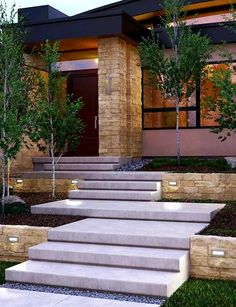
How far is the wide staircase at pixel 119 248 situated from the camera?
6.03m

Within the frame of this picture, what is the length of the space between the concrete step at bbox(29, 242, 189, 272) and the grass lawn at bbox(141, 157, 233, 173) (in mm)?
4697

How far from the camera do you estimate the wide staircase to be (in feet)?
19.8

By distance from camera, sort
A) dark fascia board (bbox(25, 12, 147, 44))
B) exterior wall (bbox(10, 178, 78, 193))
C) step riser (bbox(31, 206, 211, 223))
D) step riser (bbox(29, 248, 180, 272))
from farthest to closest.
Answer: dark fascia board (bbox(25, 12, 147, 44)) < exterior wall (bbox(10, 178, 78, 193)) < step riser (bbox(31, 206, 211, 223)) < step riser (bbox(29, 248, 180, 272))

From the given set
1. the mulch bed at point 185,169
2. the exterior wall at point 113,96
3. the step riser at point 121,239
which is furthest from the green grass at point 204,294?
the exterior wall at point 113,96

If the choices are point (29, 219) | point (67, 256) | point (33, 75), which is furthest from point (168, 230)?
point (33, 75)

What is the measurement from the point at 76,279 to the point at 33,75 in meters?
7.81

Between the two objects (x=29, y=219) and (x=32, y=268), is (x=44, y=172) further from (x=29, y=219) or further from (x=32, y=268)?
(x=32, y=268)

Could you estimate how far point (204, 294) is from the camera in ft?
18.7

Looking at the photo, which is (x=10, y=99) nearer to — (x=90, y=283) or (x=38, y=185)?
(x=38, y=185)

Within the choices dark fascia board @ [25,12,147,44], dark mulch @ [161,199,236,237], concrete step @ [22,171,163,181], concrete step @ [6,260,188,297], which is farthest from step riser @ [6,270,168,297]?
dark fascia board @ [25,12,147,44]

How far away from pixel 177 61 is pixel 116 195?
4.46 metres

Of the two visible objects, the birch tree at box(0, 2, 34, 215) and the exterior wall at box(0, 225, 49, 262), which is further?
the birch tree at box(0, 2, 34, 215)

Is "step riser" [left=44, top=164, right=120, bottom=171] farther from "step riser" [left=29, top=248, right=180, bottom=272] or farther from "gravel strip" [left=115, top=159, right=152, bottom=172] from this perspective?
"step riser" [left=29, top=248, right=180, bottom=272]

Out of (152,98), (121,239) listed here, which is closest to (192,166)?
(152,98)
